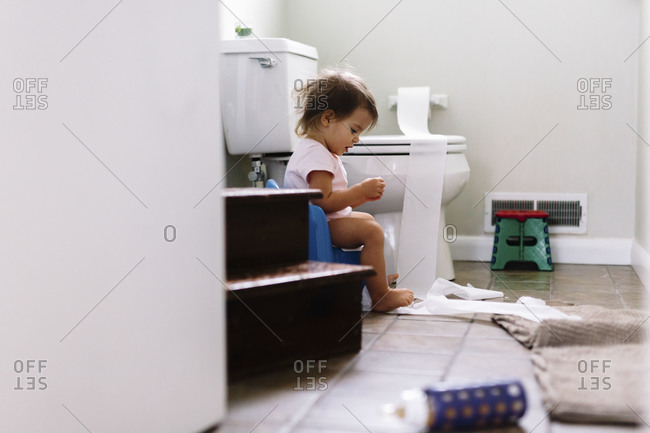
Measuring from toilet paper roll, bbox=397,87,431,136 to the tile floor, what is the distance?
0.98m

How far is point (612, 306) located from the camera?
1.84m

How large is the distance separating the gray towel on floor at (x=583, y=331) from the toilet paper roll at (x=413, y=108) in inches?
47.7

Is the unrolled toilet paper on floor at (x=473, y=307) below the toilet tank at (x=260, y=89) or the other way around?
below

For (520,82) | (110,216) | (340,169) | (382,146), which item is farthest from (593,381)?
(520,82)

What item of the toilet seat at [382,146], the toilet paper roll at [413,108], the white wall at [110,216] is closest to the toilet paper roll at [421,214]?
the toilet seat at [382,146]

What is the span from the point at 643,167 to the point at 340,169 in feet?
3.76

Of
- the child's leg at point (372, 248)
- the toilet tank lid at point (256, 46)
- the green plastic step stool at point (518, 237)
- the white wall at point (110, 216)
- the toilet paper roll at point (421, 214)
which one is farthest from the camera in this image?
the green plastic step stool at point (518, 237)

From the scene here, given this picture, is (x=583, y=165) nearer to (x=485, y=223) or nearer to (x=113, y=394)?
(x=485, y=223)

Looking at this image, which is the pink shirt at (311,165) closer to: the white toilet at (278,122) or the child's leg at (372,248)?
the child's leg at (372,248)

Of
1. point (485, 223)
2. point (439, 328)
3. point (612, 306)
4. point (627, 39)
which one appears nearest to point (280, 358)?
point (439, 328)

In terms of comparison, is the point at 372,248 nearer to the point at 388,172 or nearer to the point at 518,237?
the point at 388,172

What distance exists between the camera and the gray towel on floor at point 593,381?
1020mm

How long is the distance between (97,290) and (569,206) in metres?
2.17

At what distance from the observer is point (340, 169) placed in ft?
6.16
